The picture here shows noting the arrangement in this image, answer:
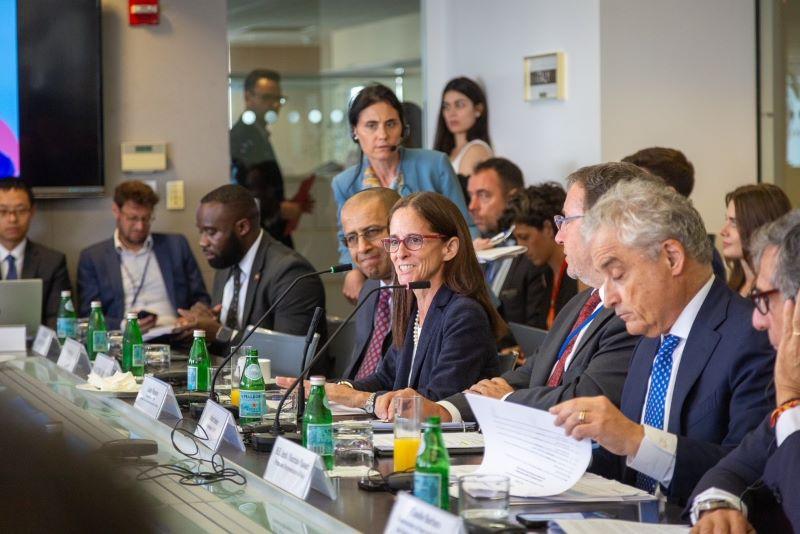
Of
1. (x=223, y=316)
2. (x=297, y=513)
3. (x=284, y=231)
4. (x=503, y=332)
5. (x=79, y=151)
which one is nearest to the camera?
(x=297, y=513)

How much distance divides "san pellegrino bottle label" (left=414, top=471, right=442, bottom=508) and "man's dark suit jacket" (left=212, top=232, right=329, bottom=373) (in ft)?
8.06

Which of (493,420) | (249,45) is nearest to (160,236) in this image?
(249,45)

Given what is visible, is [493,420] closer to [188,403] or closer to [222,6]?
[188,403]

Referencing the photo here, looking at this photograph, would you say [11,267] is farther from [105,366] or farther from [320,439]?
[320,439]

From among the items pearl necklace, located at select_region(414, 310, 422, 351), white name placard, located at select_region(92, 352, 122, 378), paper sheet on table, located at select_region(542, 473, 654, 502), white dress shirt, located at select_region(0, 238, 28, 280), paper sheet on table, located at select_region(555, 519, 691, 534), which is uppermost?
white dress shirt, located at select_region(0, 238, 28, 280)

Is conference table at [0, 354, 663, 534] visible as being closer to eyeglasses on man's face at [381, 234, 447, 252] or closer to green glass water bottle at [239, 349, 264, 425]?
green glass water bottle at [239, 349, 264, 425]

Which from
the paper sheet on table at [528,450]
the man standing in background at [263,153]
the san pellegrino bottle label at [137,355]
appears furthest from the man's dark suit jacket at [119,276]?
the paper sheet on table at [528,450]

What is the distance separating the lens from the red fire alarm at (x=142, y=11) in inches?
231

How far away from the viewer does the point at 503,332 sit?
323cm

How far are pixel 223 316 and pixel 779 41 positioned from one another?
124 inches

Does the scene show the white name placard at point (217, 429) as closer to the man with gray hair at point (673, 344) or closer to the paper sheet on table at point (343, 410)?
the paper sheet on table at point (343, 410)

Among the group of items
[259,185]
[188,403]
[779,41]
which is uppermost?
[779,41]

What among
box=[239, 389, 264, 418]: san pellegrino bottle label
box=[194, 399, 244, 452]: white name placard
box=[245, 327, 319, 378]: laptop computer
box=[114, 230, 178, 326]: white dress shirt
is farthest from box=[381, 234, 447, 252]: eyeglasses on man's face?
box=[114, 230, 178, 326]: white dress shirt

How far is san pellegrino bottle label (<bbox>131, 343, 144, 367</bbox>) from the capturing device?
3.64m
